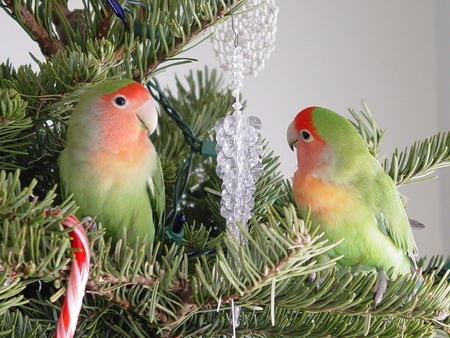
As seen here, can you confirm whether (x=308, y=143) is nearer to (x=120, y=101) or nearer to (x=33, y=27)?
(x=120, y=101)

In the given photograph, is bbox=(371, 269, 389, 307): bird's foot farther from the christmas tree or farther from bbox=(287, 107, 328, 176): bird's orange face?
bbox=(287, 107, 328, 176): bird's orange face

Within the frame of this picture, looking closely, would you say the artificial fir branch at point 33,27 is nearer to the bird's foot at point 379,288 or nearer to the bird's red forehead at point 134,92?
the bird's red forehead at point 134,92

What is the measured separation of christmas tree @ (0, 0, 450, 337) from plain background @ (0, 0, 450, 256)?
3.30 feet

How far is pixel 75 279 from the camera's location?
38 centimetres

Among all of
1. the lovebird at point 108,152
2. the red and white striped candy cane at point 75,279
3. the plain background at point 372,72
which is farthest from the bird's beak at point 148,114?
the plain background at point 372,72

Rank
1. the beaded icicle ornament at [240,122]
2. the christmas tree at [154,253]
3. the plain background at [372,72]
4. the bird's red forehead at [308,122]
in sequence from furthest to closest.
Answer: the plain background at [372,72], the bird's red forehead at [308,122], the beaded icicle ornament at [240,122], the christmas tree at [154,253]

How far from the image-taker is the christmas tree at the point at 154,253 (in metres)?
0.38

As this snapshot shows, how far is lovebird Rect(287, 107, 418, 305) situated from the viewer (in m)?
0.63

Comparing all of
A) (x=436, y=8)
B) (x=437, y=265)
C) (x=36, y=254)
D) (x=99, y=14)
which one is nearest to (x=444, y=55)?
(x=436, y=8)

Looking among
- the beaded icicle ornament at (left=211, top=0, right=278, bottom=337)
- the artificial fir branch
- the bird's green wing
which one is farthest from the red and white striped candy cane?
the bird's green wing

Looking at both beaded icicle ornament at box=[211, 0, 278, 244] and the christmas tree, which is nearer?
the christmas tree

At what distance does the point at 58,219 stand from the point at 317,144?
1.17 feet

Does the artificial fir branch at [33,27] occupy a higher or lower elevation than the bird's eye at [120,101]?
higher

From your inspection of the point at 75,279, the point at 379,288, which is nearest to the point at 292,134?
the point at 379,288
